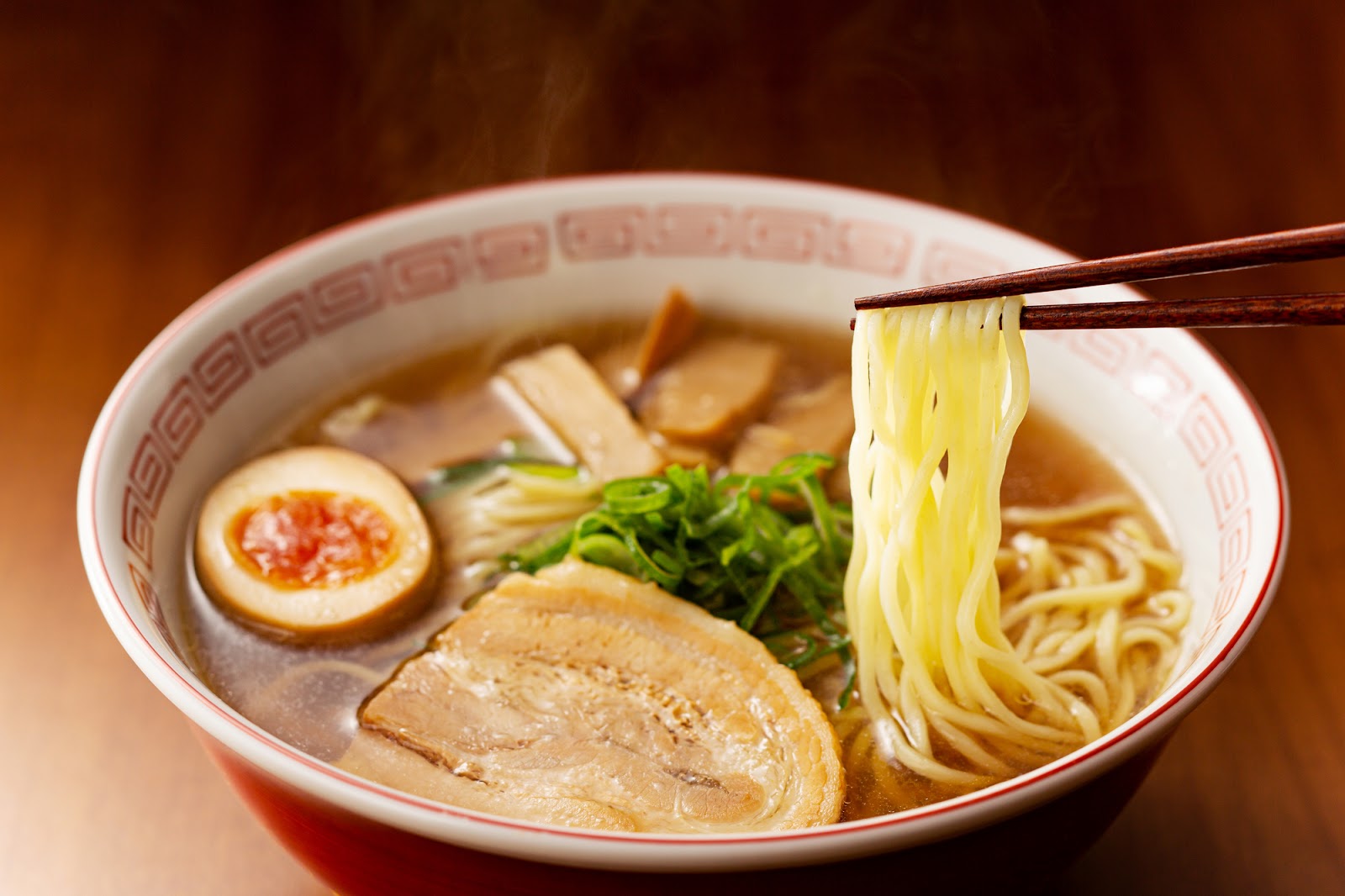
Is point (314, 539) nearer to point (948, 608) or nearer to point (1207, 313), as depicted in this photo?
point (948, 608)

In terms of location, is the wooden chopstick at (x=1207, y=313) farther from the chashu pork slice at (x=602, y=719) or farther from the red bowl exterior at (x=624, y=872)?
the chashu pork slice at (x=602, y=719)

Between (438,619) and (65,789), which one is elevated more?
(438,619)

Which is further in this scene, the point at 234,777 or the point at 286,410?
the point at 286,410

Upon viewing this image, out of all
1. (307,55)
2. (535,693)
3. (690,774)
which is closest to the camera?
(690,774)

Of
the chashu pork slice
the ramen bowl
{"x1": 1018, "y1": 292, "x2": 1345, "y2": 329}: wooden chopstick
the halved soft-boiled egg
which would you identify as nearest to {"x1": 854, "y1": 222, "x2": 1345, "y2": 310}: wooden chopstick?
{"x1": 1018, "y1": 292, "x2": 1345, "y2": 329}: wooden chopstick

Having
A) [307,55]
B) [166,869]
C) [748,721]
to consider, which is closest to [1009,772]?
[748,721]

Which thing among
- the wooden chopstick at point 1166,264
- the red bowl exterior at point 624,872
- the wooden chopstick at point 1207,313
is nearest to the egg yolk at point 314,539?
the red bowl exterior at point 624,872

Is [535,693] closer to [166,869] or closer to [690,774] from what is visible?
[690,774]
